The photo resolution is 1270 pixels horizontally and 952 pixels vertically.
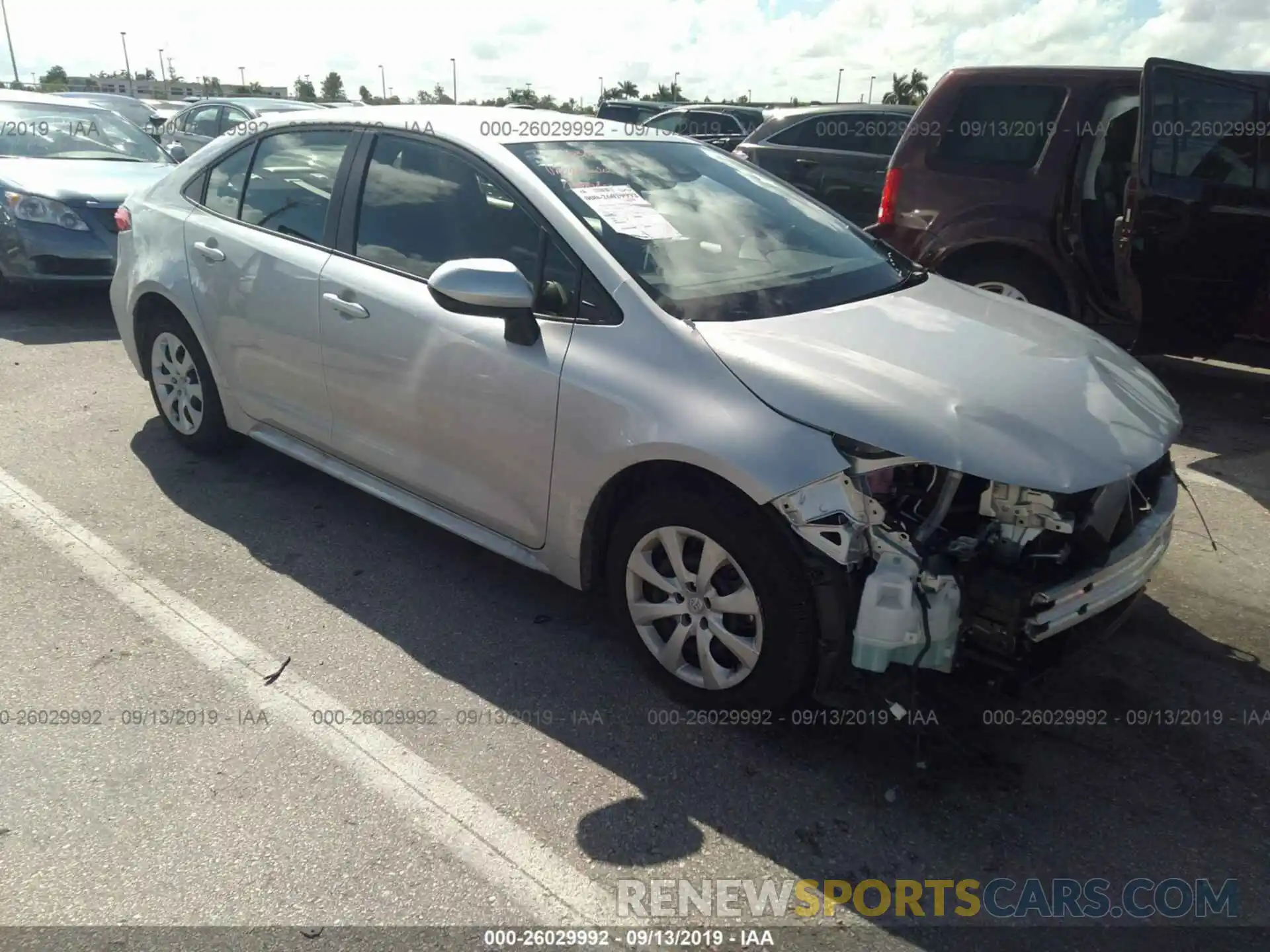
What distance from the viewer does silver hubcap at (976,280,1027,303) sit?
6090 mm

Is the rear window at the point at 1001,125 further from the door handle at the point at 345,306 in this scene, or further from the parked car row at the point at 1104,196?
the door handle at the point at 345,306

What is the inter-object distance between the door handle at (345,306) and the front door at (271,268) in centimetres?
9

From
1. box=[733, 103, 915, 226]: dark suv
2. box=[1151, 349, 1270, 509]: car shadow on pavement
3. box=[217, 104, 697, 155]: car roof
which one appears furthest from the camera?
box=[733, 103, 915, 226]: dark suv

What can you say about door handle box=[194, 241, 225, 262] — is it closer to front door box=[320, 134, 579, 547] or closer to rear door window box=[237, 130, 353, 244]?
rear door window box=[237, 130, 353, 244]

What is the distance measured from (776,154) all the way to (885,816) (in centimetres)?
787

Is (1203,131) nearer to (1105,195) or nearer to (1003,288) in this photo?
(1105,195)

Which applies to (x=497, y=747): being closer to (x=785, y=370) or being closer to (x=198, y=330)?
(x=785, y=370)

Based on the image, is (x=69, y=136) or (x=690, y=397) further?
(x=69, y=136)

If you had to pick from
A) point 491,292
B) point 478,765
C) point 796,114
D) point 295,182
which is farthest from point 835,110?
point 478,765

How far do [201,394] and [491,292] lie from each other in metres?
2.26

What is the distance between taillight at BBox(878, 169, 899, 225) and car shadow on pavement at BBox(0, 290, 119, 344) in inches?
211

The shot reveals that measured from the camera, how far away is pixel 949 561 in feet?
8.54

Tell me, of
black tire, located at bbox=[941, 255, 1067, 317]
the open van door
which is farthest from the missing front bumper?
black tire, located at bbox=[941, 255, 1067, 317]

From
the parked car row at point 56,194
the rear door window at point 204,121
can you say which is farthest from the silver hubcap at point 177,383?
the rear door window at point 204,121
